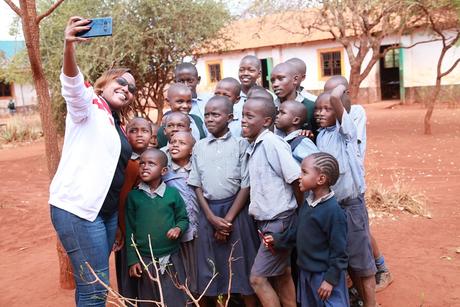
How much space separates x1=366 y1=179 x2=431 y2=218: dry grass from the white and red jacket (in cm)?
397

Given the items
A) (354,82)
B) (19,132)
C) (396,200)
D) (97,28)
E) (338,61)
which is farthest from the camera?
(338,61)

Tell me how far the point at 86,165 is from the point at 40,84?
1.70m

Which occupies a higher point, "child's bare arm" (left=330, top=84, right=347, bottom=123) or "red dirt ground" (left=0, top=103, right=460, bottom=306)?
"child's bare arm" (left=330, top=84, right=347, bottom=123)

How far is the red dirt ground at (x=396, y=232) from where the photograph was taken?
3811mm

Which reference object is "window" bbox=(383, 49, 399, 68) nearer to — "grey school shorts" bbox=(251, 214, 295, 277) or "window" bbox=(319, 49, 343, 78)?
"window" bbox=(319, 49, 343, 78)

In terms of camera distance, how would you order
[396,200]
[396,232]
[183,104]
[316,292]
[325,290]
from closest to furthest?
1. [325,290]
2. [316,292]
3. [183,104]
4. [396,232]
5. [396,200]

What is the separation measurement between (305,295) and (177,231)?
79cm

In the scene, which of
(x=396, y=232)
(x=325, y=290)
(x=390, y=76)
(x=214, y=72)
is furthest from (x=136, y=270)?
(x=214, y=72)

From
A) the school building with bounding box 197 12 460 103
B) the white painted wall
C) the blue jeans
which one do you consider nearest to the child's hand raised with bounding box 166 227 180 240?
the blue jeans

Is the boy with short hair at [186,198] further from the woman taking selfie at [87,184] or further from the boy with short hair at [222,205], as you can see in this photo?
the woman taking selfie at [87,184]

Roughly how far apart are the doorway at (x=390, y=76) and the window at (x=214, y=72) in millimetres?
7146

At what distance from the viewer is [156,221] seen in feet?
9.45

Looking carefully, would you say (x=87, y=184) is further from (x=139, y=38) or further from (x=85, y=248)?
(x=139, y=38)

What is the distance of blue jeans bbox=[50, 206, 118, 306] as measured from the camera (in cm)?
237
